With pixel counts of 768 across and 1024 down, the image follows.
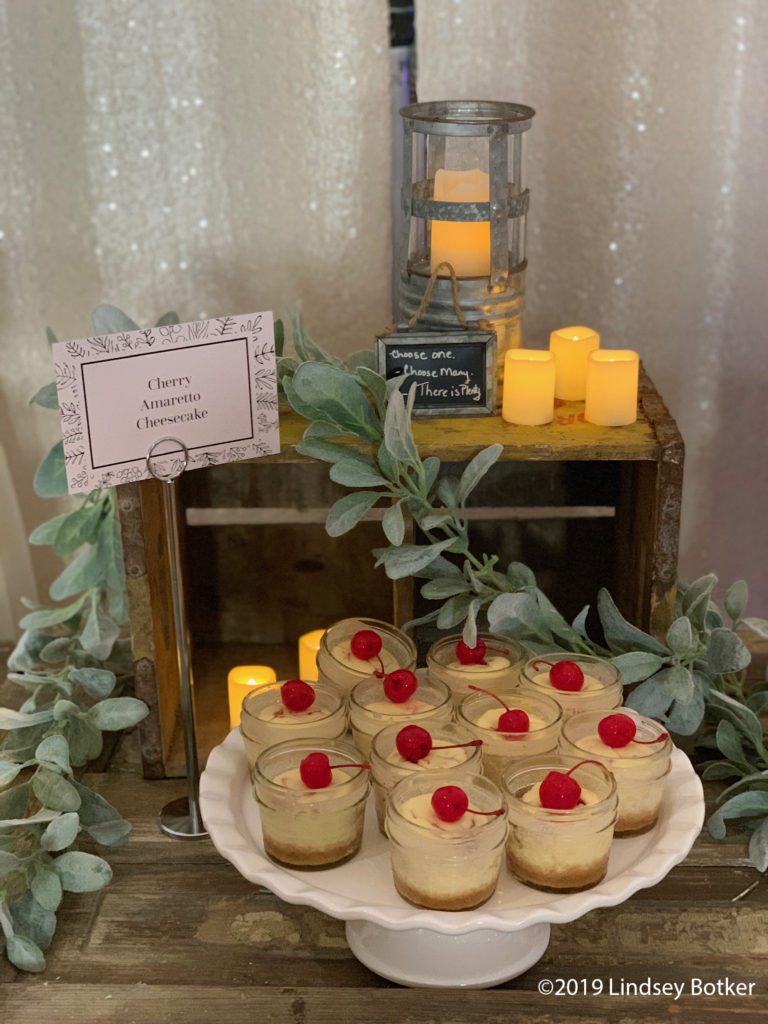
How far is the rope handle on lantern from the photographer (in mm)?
1393

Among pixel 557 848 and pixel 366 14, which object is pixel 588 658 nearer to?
pixel 557 848

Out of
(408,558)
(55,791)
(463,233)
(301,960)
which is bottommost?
(301,960)

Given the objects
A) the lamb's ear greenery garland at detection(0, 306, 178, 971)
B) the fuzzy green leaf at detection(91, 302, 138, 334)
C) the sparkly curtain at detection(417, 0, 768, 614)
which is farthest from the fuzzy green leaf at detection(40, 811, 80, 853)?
the sparkly curtain at detection(417, 0, 768, 614)

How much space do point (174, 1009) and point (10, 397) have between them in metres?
1.05

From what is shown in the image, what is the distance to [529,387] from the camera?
→ 1.34 metres

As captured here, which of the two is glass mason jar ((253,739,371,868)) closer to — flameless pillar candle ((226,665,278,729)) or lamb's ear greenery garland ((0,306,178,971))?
lamb's ear greenery garland ((0,306,178,971))

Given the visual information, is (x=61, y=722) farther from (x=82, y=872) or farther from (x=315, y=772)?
(x=315, y=772)

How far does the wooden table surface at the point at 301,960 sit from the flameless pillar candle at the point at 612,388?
0.49 m

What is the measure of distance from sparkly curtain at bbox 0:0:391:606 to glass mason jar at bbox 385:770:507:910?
85cm

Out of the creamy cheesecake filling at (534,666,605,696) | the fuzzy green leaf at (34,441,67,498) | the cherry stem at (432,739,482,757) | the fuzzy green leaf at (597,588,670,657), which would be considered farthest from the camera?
the fuzzy green leaf at (34,441,67,498)

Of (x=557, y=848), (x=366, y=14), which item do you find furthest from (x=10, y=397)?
(x=557, y=848)

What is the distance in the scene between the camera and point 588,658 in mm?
1262

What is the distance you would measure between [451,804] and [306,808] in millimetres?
134

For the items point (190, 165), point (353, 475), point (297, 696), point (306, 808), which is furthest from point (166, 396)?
point (190, 165)
